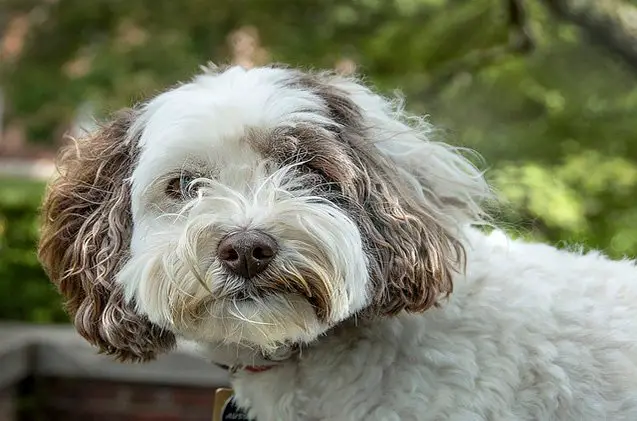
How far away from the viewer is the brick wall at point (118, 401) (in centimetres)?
429

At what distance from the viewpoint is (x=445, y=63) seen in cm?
481

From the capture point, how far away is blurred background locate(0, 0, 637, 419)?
166 inches

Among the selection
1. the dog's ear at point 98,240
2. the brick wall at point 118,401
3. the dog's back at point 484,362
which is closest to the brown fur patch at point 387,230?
the dog's back at point 484,362

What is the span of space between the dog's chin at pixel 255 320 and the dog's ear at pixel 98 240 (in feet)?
0.63

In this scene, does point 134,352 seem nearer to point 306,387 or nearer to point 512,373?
point 306,387

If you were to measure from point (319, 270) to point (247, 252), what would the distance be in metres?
0.16

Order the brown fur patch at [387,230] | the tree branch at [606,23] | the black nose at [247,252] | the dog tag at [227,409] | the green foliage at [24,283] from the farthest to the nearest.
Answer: the green foliage at [24,283]
the tree branch at [606,23]
the dog tag at [227,409]
the brown fur patch at [387,230]
the black nose at [247,252]

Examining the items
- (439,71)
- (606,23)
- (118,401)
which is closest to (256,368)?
(118,401)

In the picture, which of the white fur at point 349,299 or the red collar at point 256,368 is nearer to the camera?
the white fur at point 349,299

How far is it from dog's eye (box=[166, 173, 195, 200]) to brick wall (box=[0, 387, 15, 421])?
2572mm

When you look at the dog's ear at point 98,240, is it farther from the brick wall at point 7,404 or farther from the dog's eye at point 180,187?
the brick wall at point 7,404

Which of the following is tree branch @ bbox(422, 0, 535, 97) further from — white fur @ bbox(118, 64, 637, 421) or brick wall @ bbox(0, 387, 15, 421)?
brick wall @ bbox(0, 387, 15, 421)

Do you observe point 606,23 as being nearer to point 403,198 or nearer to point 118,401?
point 403,198

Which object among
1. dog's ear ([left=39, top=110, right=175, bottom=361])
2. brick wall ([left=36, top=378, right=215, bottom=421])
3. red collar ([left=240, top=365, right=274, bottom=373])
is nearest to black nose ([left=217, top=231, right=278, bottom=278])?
dog's ear ([left=39, top=110, right=175, bottom=361])
